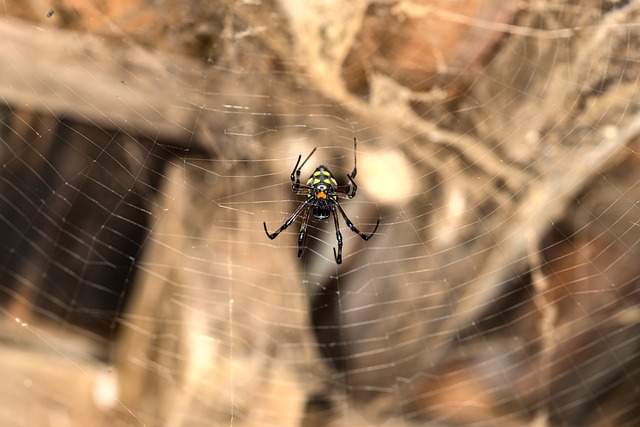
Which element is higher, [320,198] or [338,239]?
[320,198]

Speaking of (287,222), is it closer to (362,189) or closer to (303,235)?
(303,235)

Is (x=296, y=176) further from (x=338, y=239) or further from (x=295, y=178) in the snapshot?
(x=338, y=239)

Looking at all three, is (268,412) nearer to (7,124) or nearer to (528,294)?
(528,294)

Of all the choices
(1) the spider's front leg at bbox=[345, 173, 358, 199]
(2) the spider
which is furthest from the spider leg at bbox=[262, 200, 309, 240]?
(1) the spider's front leg at bbox=[345, 173, 358, 199]

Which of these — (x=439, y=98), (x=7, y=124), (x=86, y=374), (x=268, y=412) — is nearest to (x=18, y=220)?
(x=7, y=124)

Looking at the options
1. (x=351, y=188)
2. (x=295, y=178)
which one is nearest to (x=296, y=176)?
(x=295, y=178)
